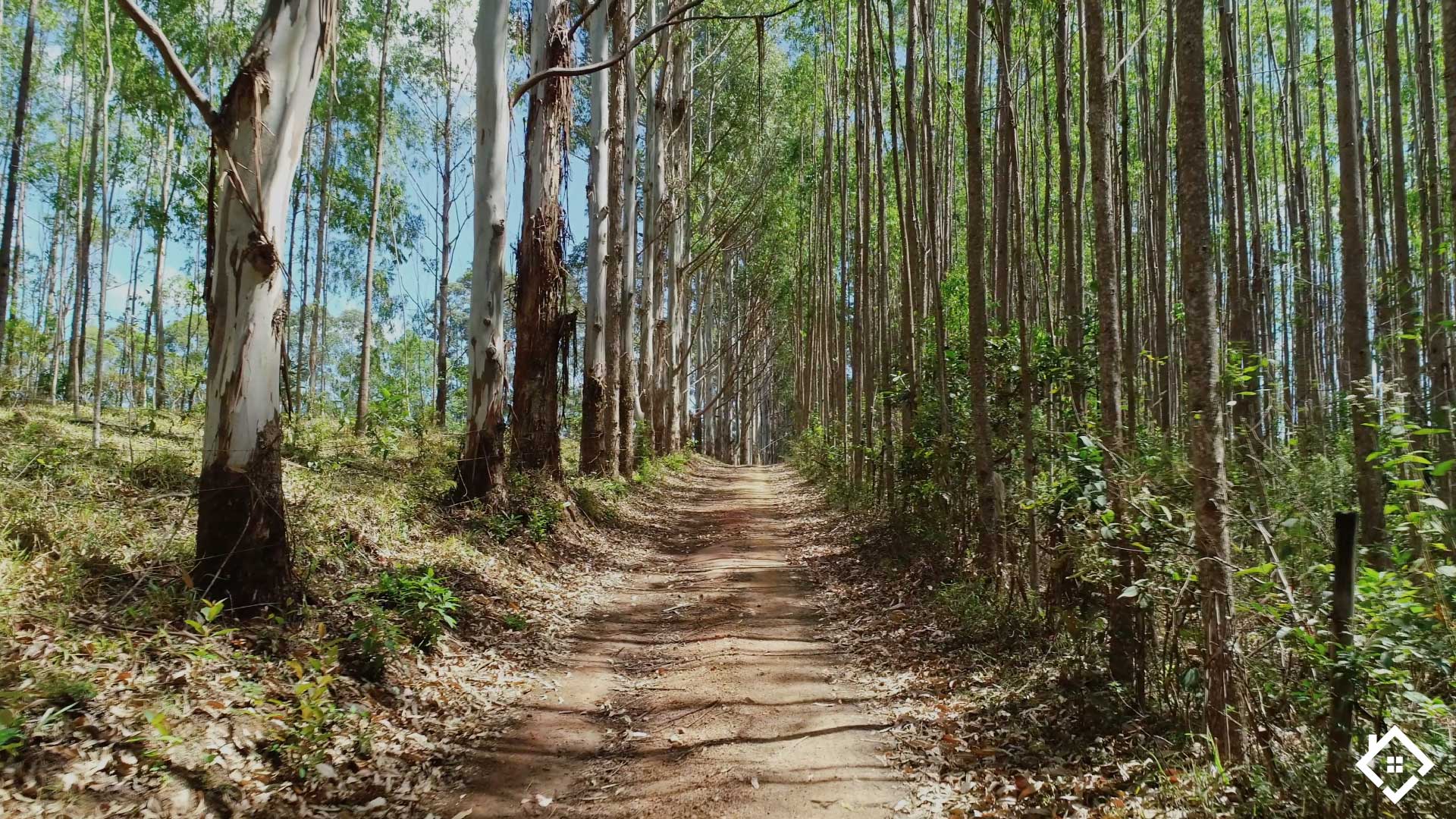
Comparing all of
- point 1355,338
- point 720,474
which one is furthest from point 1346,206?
point 720,474

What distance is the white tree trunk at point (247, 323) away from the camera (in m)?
4.33

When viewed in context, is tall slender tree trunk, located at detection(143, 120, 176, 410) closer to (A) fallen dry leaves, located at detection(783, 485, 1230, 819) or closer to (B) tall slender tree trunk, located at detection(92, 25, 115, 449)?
(B) tall slender tree trunk, located at detection(92, 25, 115, 449)

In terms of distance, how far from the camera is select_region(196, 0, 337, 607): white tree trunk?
433cm

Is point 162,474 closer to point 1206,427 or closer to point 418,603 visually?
point 418,603

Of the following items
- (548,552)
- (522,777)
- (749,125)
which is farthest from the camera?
(749,125)

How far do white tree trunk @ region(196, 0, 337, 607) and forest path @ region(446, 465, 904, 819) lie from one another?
1893mm

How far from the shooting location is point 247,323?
14.4 feet

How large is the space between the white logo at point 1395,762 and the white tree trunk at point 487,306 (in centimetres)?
742

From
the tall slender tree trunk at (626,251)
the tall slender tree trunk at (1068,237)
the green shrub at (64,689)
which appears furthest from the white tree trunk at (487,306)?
the tall slender tree trunk at (626,251)

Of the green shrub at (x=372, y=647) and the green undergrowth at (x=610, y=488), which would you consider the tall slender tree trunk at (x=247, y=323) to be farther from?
the green undergrowth at (x=610, y=488)

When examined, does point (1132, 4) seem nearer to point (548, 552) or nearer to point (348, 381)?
point (548, 552)

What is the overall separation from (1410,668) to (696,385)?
34.4 metres

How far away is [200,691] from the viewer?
350 cm

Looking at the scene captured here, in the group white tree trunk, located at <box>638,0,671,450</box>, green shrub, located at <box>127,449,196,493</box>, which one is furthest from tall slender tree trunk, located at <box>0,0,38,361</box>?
white tree trunk, located at <box>638,0,671,450</box>
